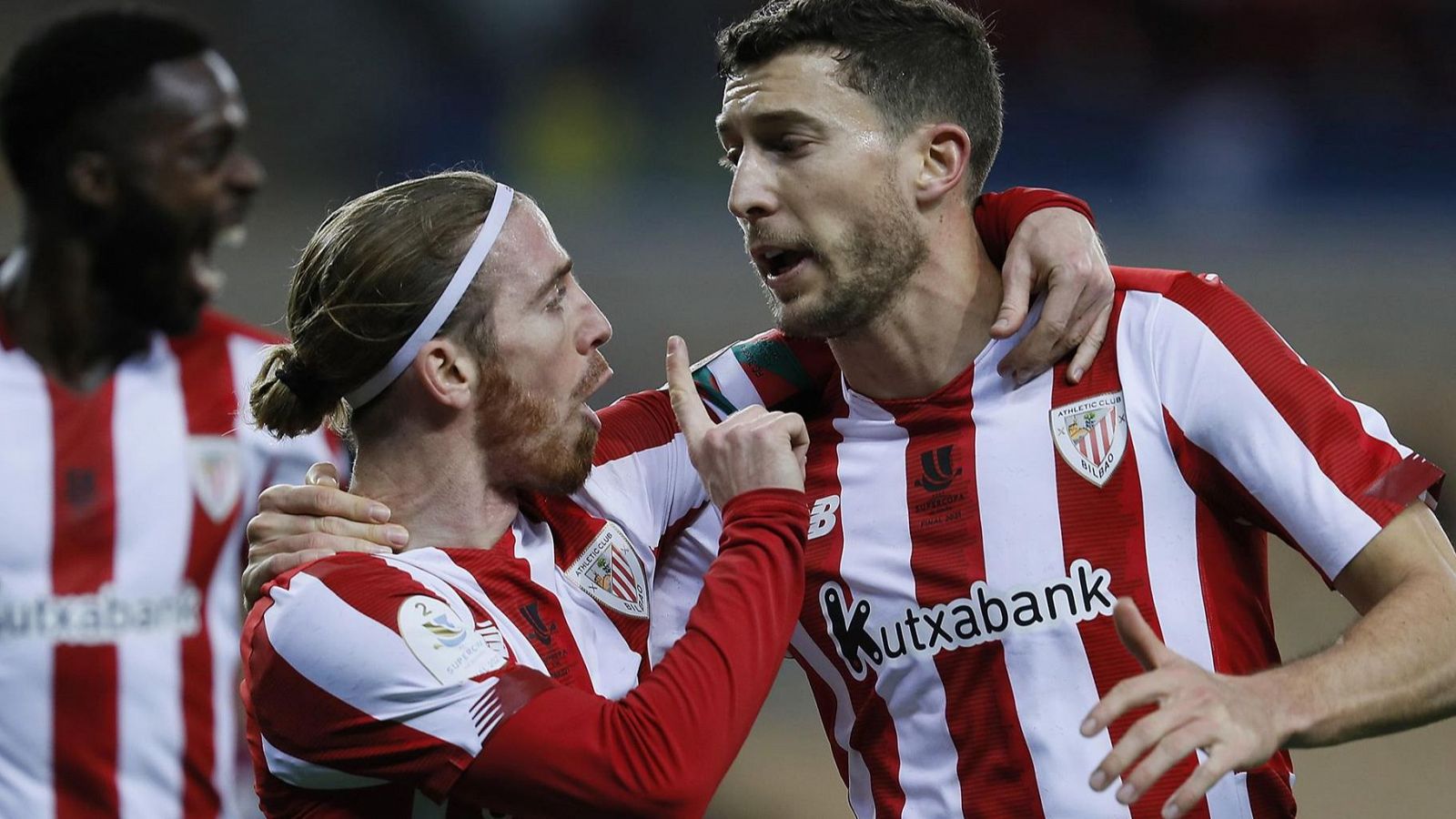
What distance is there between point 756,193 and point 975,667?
870 mm

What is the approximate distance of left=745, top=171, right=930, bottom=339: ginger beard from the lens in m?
2.73

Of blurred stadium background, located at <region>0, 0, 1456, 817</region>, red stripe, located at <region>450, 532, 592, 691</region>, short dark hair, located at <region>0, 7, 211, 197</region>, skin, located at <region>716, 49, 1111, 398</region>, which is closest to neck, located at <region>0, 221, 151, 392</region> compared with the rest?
short dark hair, located at <region>0, 7, 211, 197</region>

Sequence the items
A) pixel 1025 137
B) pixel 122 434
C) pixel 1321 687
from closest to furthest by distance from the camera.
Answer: pixel 1321 687 → pixel 122 434 → pixel 1025 137

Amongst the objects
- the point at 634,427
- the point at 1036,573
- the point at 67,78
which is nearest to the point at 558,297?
the point at 634,427

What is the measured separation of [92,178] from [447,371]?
6.34 ft

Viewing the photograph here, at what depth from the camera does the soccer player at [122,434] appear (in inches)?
140

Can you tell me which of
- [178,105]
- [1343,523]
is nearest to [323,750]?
[1343,523]

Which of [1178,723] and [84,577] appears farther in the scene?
[84,577]

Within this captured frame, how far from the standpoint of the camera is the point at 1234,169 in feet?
30.4

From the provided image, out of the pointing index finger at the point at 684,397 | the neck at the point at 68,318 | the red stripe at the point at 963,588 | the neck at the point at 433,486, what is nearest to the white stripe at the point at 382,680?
the neck at the point at 433,486

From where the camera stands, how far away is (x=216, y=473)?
12.4ft

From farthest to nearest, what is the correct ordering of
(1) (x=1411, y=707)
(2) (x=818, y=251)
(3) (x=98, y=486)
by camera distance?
(3) (x=98, y=486), (2) (x=818, y=251), (1) (x=1411, y=707)

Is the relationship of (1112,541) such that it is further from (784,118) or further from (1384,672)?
(784,118)

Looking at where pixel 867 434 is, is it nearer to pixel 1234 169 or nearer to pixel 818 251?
pixel 818 251
